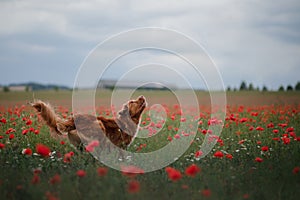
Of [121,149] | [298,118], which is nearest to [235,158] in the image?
[121,149]

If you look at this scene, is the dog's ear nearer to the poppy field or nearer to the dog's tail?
the poppy field

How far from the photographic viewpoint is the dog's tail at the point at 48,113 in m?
7.41

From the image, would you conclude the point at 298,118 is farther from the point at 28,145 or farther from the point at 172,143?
the point at 28,145

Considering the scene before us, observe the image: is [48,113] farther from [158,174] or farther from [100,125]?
[158,174]

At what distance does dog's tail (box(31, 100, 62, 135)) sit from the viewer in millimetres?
7406

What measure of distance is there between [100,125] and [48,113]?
99 centimetres

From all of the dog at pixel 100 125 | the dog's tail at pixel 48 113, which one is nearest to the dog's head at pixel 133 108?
the dog at pixel 100 125

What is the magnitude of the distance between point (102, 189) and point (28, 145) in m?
3.95

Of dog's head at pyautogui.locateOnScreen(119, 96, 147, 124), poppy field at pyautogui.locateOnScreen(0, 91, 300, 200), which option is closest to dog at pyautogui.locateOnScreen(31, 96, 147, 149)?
dog's head at pyautogui.locateOnScreen(119, 96, 147, 124)

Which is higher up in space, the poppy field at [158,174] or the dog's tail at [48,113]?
the dog's tail at [48,113]

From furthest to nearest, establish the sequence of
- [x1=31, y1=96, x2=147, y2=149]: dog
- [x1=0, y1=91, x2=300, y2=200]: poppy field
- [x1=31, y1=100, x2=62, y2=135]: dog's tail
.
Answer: [x1=31, y1=100, x2=62, y2=135]: dog's tail
[x1=31, y1=96, x2=147, y2=149]: dog
[x1=0, y1=91, x2=300, y2=200]: poppy field

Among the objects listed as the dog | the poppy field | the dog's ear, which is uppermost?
the dog's ear

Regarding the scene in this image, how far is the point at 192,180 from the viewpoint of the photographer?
569 centimetres

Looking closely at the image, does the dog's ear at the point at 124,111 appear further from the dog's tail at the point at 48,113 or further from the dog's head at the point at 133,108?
the dog's tail at the point at 48,113
